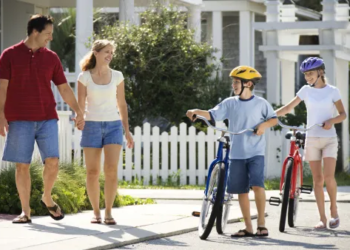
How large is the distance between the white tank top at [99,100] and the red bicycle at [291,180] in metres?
1.68

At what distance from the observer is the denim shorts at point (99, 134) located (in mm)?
10234

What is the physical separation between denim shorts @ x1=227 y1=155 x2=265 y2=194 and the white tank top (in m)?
1.34

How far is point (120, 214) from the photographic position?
1146cm

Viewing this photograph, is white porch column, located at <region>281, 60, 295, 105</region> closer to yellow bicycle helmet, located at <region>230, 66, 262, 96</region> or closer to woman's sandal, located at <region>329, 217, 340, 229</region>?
woman's sandal, located at <region>329, 217, 340, 229</region>

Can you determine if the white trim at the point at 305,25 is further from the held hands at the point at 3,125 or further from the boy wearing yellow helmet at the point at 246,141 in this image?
the held hands at the point at 3,125

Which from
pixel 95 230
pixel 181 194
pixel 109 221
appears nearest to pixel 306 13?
pixel 181 194

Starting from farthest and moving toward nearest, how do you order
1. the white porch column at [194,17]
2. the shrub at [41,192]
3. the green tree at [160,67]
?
the white porch column at [194,17] < the green tree at [160,67] < the shrub at [41,192]

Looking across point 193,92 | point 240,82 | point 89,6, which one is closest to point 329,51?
point 193,92

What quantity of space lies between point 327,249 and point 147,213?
3117mm

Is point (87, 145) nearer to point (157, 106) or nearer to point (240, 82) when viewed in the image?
point (240, 82)

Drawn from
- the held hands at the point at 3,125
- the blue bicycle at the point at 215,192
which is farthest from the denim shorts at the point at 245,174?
the held hands at the point at 3,125

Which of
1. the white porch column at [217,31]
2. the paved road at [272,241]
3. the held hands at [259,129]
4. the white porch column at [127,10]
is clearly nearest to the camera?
the paved road at [272,241]

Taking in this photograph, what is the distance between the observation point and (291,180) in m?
10.5

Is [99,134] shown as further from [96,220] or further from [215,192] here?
[215,192]
